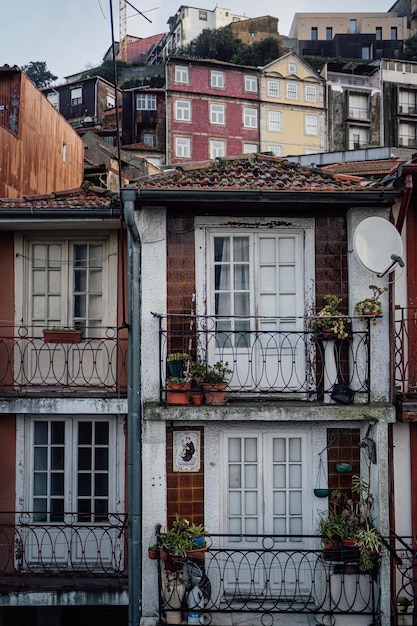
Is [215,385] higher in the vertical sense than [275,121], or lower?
lower

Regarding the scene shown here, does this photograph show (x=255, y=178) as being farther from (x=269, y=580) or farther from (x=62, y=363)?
(x=269, y=580)

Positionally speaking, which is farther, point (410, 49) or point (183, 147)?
point (410, 49)

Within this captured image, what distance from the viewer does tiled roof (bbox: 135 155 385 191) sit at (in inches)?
376

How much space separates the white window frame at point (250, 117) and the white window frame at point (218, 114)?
6.59 ft

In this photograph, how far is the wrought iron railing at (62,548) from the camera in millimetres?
10539

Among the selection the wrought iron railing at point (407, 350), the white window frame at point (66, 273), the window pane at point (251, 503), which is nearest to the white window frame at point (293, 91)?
the white window frame at point (66, 273)

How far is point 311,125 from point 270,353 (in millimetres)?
51909

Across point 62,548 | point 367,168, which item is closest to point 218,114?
point 367,168

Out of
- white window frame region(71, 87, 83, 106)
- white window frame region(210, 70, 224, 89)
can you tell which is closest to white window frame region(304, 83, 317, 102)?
white window frame region(210, 70, 224, 89)

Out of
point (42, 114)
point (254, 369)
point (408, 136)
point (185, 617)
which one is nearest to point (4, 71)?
point (42, 114)

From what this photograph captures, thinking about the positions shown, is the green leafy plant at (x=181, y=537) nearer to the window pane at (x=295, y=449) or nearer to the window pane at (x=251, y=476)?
the window pane at (x=251, y=476)

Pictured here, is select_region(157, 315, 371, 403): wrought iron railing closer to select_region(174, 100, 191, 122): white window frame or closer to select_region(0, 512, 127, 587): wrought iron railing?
select_region(0, 512, 127, 587): wrought iron railing

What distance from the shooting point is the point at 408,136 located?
61.3 meters

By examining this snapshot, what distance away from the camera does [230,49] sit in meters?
70.8
